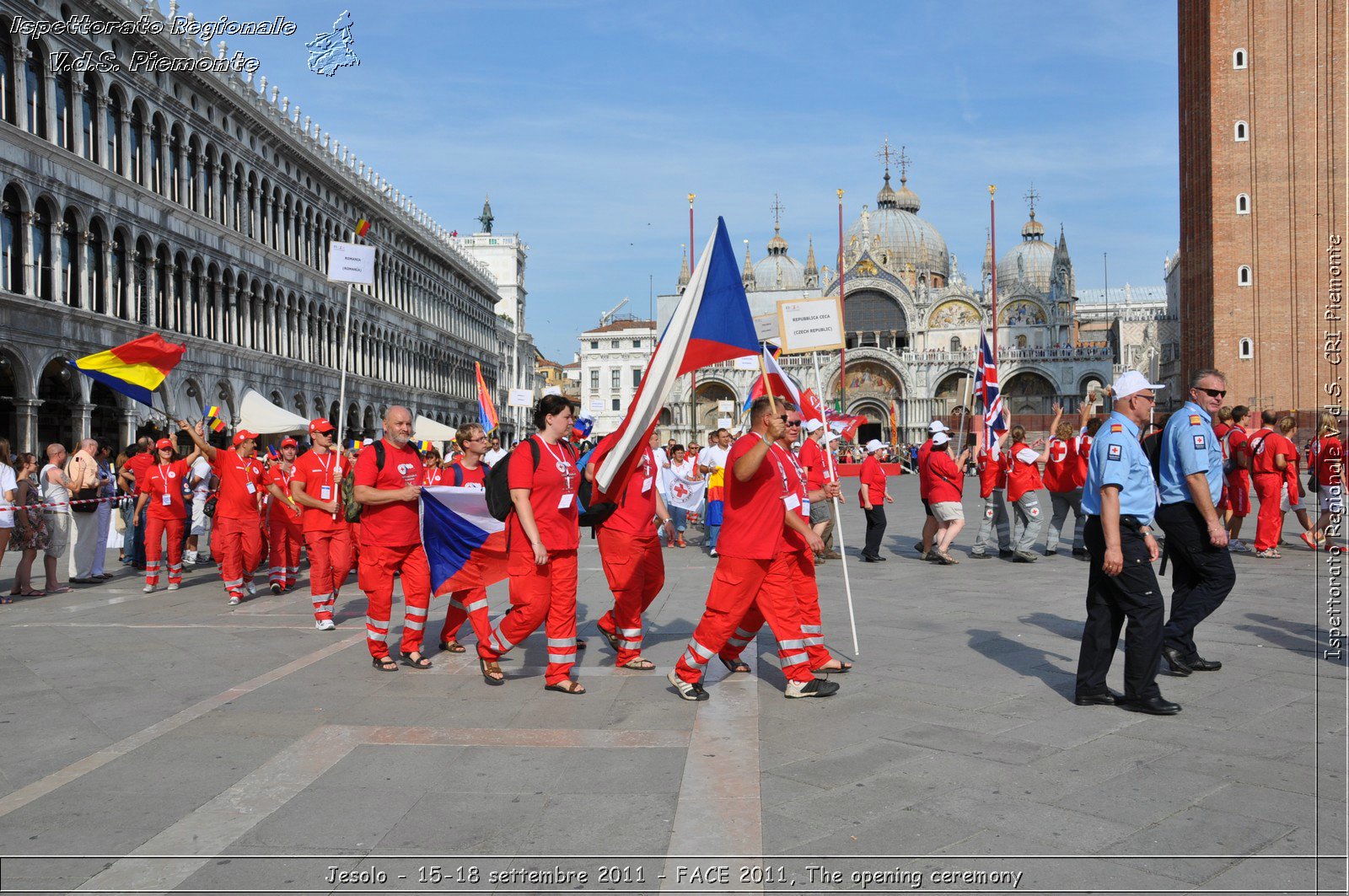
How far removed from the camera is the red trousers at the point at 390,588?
7.28 m

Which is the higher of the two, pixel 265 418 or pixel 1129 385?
pixel 265 418

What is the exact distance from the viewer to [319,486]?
9.19m

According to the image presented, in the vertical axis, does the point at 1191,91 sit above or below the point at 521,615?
above

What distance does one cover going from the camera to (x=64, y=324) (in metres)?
24.6

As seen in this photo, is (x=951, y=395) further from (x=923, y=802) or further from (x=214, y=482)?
(x=923, y=802)

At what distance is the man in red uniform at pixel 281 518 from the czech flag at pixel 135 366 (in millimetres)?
2201

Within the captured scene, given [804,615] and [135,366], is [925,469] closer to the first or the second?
[804,615]

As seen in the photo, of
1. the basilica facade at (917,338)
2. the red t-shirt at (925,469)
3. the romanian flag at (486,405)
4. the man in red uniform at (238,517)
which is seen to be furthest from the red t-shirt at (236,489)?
the basilica facade at (917,338)

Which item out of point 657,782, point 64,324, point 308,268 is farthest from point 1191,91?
point 657,782

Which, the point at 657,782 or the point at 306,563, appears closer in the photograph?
the point at 657,782

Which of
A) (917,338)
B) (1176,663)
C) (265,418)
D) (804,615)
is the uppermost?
(917,338)

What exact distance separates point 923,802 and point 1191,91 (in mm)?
50608

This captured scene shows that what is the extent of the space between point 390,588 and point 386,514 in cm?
52

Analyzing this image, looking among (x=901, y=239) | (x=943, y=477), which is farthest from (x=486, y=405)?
(x=901, y=239)
